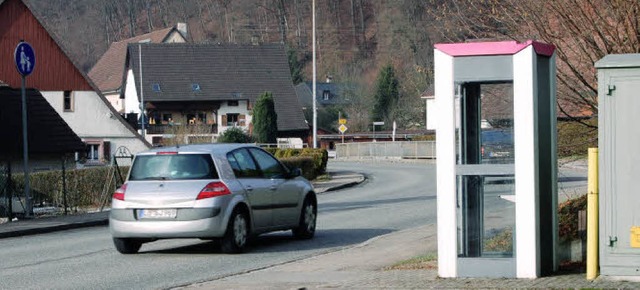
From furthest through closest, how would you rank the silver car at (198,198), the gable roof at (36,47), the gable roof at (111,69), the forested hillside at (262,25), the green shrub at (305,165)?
the forested hillside at (262,25)
the gable roof at (111,69)
the gable roof at (36,47)
the green shrub at (305,165)
the silver car at (198,198)

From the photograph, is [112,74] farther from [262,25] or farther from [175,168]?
[175,168]

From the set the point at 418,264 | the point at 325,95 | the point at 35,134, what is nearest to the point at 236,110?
the point at 325,95

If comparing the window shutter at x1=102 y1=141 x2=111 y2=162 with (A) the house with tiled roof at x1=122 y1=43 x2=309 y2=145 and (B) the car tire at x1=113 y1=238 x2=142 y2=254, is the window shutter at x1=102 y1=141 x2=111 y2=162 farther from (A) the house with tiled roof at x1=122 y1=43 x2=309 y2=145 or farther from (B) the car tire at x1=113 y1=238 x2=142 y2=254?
(B) the car tire at x1=113 y1=238 x2=142 y2=254

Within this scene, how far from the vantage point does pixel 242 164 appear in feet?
59.3

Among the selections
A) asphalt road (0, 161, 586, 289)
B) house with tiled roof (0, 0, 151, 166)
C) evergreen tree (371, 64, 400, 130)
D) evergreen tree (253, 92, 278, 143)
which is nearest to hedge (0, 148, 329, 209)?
asphalt road (0, 161, 586, 289)

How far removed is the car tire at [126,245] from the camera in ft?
57.8

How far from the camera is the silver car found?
16891 mm

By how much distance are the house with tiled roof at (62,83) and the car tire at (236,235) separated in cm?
4566

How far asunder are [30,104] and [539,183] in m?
33.5

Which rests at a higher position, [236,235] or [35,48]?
[35,48]

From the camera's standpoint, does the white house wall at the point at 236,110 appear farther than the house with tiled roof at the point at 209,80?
Yes

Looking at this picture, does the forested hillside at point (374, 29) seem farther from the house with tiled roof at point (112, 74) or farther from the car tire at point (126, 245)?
the house with tiled roof at point (112, 74)

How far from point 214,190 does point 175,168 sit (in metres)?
0.81

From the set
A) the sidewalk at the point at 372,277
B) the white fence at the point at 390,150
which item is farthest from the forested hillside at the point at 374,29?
the white fence at the point at 390,150
